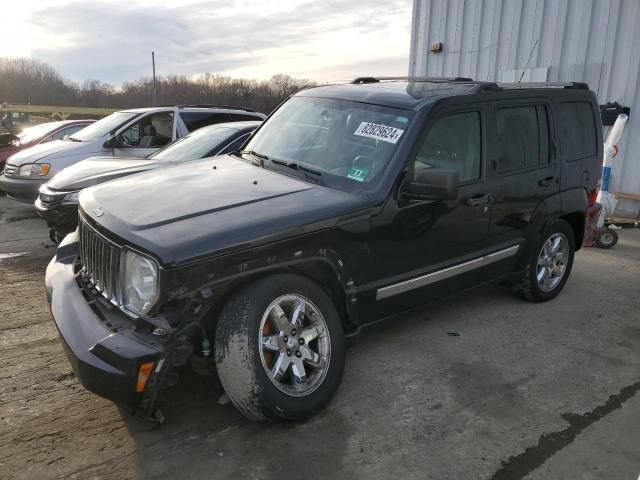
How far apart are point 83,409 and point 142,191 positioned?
1.33 meters

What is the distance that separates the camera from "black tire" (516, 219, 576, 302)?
4703mm

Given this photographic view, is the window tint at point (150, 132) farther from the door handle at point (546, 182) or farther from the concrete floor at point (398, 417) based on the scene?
the door handle at point (546, 182)

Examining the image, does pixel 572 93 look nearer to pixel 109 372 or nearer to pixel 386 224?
pixel 386 224

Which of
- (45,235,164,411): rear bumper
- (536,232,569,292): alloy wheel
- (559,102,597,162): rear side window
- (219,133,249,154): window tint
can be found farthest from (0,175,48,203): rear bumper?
(559,102,597,162): rear side window

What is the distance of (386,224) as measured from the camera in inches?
130

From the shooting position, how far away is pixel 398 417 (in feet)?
10.1

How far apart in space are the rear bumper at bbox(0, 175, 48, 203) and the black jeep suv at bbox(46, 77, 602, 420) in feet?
14.6

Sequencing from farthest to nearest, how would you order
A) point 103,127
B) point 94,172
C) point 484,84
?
point 103,127
point 94,172
point 484,84

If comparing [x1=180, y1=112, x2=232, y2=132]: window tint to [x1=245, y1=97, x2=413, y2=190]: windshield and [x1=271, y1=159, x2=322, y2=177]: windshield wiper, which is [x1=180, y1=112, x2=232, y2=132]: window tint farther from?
→ [x1=271, y1=159, x2=322, y2=177]: windshield wiper

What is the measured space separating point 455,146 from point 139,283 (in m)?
2.41

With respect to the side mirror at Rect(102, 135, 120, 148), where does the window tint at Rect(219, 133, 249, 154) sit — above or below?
above

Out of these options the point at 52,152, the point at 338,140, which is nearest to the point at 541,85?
the point at 338,140

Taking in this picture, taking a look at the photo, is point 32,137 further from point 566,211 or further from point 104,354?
point 566,211

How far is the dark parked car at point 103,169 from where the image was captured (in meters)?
5.33
